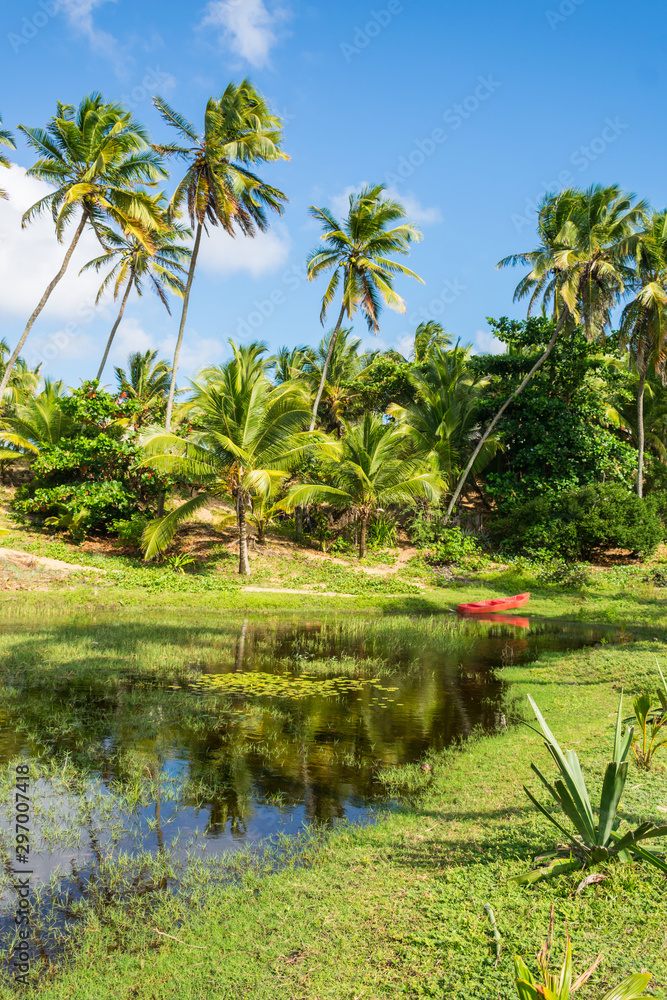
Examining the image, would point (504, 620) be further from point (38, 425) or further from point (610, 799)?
point (38, 425)

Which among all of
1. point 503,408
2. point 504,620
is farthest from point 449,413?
A: point 504,620

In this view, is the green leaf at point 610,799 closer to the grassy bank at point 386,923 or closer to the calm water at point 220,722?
the grassy bank at point 386,923

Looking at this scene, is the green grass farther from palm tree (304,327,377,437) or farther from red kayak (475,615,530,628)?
palm tree (304,327,377,437)

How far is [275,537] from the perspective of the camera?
26.0 metres

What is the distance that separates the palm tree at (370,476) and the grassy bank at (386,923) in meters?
18.7

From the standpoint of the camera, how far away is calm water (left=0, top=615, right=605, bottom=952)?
5051 millimetres

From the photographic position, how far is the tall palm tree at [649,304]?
23203 mm

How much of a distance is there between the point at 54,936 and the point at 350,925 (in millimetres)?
A: 1655

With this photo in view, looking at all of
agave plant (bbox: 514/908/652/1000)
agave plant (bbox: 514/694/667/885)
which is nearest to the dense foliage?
agave plant (bbox: 514/694/667/885)

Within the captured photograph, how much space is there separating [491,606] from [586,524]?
27.5ft

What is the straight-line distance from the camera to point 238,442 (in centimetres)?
2031

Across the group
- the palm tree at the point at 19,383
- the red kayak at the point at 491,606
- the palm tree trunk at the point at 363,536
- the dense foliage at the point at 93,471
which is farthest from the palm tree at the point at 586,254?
the palm tree at the point at 19,383

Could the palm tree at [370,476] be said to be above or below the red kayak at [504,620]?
above

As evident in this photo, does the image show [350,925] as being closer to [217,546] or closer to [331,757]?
[331,757]
